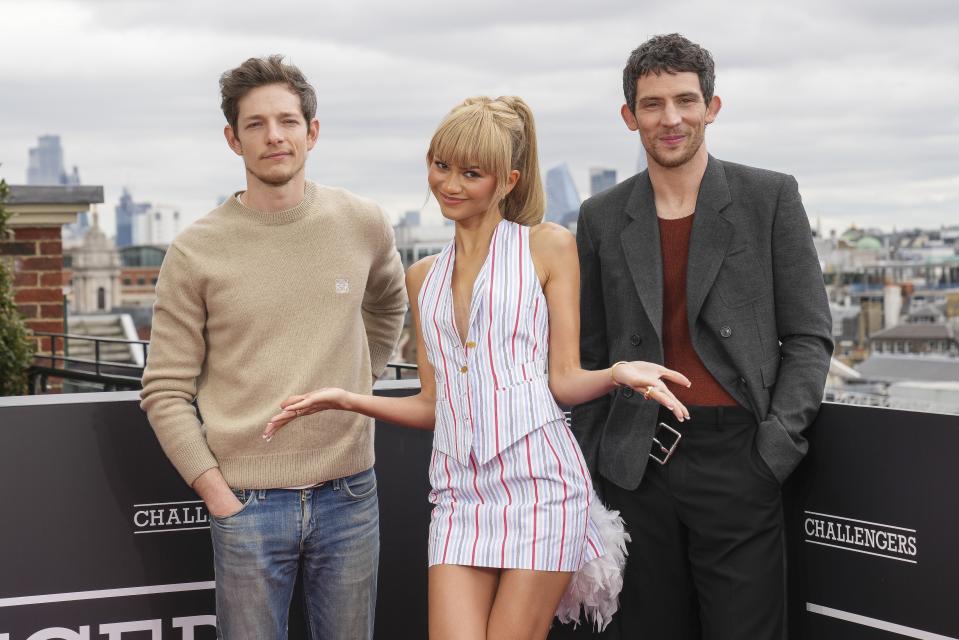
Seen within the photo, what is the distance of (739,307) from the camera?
2588 millimetres

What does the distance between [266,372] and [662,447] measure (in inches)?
37.5

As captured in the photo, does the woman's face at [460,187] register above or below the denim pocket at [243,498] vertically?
above

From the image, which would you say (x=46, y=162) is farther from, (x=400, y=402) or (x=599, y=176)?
(x=400, y=402)

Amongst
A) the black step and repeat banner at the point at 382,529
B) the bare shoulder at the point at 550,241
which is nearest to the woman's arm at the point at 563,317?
the bare shoulder at the point at 550,241

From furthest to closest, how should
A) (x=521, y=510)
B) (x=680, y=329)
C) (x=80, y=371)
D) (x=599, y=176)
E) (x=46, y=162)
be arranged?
1. (x=46, y=162)
2. (x=599, y=176)
3. (x=80, y=371)
4. (x=680, y=329)
5. (x=521, y=510)

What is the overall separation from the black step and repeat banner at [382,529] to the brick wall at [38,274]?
13.4ft

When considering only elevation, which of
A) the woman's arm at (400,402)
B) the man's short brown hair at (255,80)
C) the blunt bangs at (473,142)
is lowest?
the woman's arm at (400,402)

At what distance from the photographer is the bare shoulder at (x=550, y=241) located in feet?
8.20

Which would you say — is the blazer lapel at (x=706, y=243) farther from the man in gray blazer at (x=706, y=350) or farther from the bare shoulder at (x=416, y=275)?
the bare shoulder at (x=416, y=275)

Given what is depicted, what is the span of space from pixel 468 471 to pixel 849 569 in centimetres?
107

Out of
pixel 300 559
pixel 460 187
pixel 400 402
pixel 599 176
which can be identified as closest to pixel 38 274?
pixel 300 559

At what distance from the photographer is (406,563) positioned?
341 cm

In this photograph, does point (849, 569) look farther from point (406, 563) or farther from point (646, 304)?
point (406, 563)

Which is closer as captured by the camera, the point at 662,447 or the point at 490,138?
the point at 490,138
